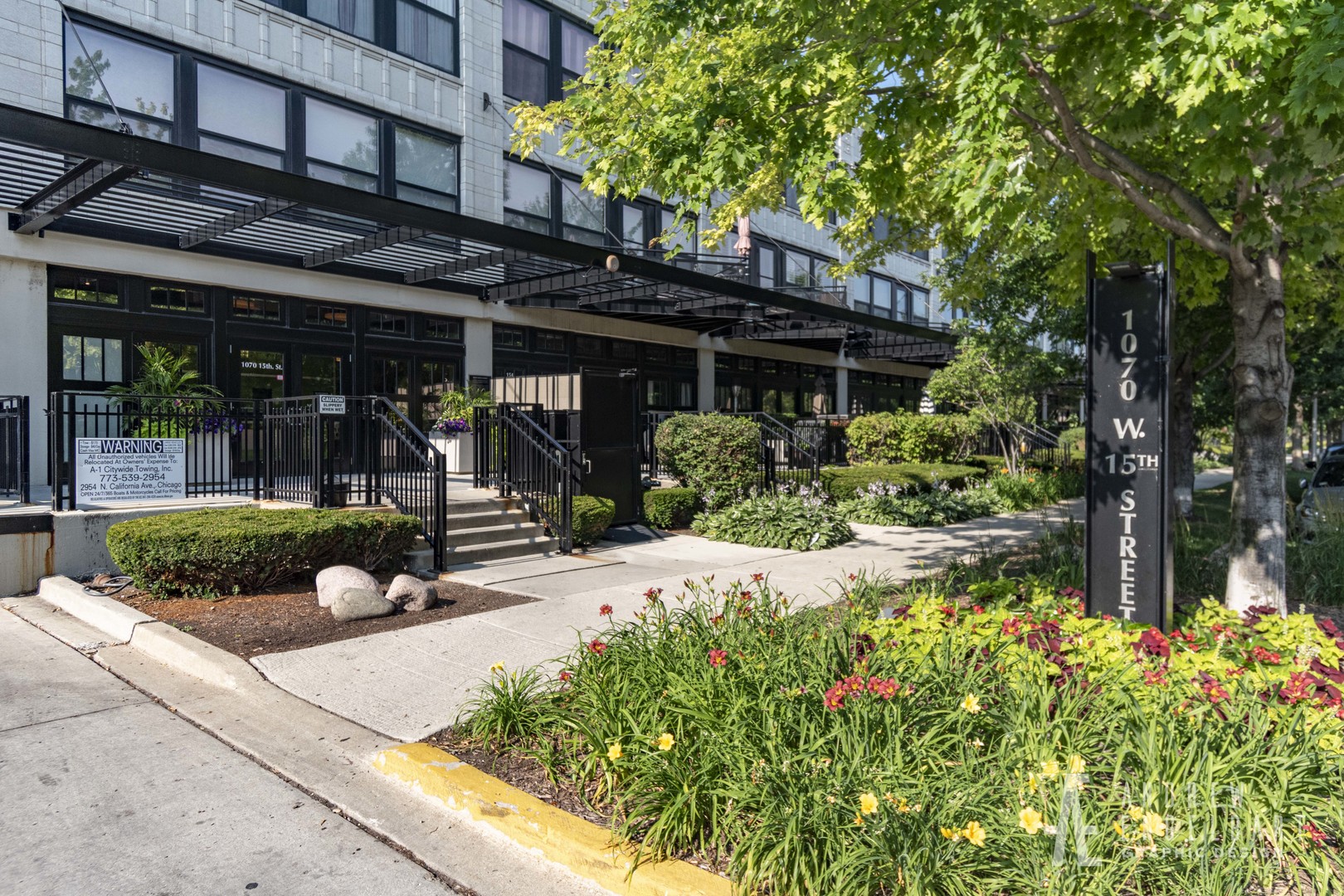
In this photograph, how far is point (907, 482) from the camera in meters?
15.7

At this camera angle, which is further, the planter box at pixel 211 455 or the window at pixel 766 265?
the window at pixel 766 265

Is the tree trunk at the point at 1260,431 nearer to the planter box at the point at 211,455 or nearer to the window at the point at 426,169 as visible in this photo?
the planter box at the point at 211,455

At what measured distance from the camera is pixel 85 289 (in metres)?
12.3

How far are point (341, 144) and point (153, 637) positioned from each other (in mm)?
11331

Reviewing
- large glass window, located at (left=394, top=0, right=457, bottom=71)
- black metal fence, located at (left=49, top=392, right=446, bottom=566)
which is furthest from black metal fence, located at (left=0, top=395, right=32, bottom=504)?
large glass window, located at (left=394, top=0, right=457, bottom=71)

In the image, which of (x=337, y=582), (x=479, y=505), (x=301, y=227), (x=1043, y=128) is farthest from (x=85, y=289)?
(x=1043, y=128)

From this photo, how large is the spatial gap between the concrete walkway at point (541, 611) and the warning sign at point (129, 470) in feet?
11.4

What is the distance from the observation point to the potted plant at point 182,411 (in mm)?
10562

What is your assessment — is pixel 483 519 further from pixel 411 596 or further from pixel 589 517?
pixel 411 596

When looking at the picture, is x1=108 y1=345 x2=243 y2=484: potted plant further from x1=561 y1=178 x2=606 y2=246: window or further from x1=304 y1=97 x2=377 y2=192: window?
x1=561 y1=178 x2=606 y2=246: window

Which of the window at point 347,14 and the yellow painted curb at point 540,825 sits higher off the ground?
the window at point 347,14

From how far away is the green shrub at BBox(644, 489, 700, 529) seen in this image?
12602 millimetres

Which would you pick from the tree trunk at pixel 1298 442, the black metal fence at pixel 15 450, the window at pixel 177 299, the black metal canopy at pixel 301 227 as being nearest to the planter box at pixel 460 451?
the black metal canopy at pixel 301 227

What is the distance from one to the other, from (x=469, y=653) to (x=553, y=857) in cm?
284
